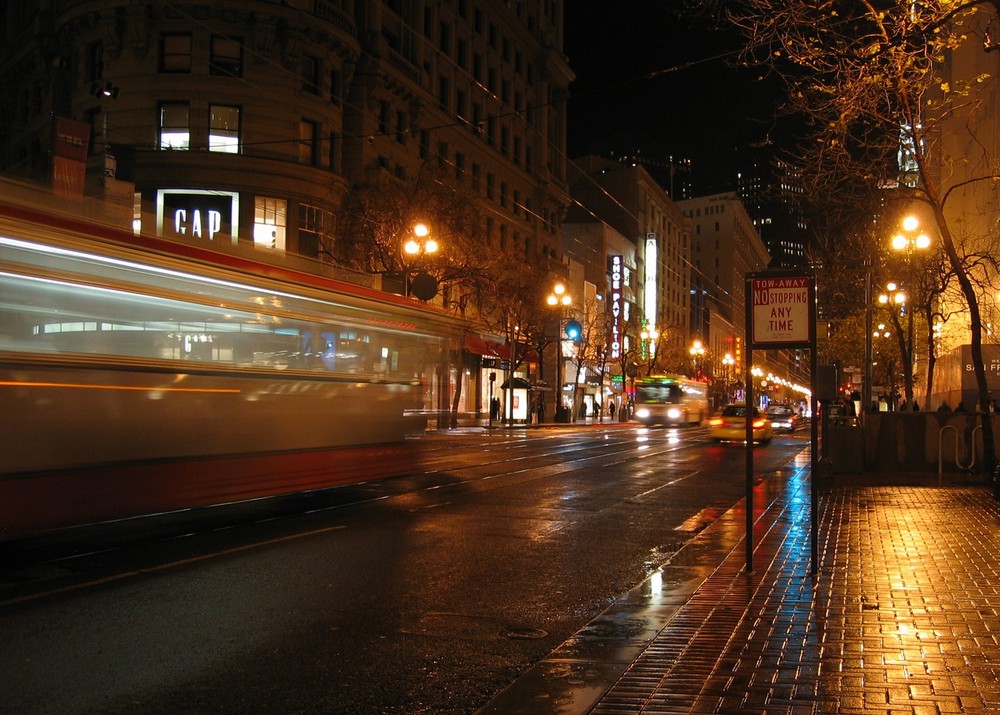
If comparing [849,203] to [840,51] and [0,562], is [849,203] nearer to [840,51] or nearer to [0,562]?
[840,51]

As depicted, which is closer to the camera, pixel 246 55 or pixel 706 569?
pixel 706 569

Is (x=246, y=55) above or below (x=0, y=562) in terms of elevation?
above

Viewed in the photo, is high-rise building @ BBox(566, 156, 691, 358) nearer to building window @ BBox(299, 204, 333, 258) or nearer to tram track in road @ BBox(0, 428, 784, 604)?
building window @ BBox(299, 204, 333, 258)

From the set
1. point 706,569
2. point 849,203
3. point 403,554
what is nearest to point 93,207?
point 403,554

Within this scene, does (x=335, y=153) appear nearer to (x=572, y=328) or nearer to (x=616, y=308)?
(x=572, y=328)

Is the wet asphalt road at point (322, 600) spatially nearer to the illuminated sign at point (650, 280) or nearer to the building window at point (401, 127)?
the building window at point (401, 127)

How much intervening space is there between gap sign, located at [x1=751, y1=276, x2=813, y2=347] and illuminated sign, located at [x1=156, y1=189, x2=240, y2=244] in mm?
33352

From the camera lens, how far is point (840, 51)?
40.0 feet

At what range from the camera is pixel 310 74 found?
42000mm

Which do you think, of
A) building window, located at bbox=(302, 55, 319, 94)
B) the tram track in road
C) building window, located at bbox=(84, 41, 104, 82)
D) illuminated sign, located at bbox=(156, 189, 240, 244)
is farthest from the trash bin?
building window, located at bbox=(84, 41, 104, 82)

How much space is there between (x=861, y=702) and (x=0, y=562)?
8164 mm

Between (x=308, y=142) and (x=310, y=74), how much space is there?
311 centimetres

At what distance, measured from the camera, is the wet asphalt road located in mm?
5559

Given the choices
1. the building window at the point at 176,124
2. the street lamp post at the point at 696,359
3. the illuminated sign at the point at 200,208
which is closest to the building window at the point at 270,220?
the illuminated sign at the point at 200,208
